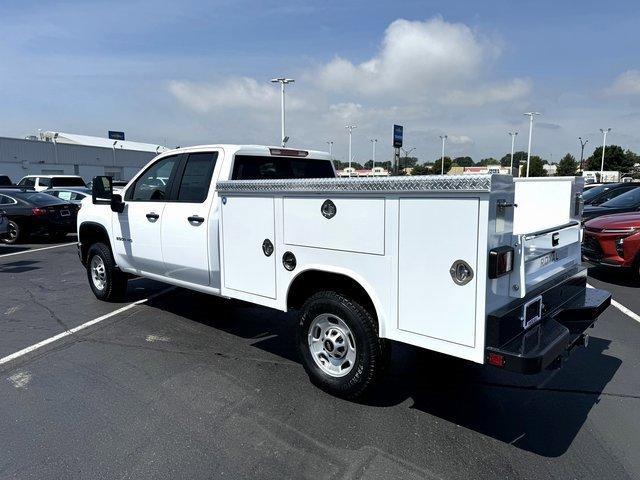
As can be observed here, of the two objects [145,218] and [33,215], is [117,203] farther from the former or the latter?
[33,215]

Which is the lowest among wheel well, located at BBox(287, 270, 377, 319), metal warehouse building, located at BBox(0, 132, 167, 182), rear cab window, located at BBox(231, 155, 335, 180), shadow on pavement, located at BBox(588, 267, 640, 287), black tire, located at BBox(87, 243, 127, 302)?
shadow on pavement, located at BBox(588, 267, 640, 287)

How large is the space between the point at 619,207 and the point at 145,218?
10352mm

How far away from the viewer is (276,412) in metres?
3.88

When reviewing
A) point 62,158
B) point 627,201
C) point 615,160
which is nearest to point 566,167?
point 615,160

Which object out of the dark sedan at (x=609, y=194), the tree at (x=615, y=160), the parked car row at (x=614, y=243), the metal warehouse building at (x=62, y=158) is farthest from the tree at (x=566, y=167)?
the parked car row at (x=614, y=243)

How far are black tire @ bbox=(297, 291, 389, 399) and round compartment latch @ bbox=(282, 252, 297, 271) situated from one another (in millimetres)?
310

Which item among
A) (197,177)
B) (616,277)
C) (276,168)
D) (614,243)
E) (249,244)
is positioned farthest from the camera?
(616,277)

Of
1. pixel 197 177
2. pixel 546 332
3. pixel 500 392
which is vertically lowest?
pixel 500 392

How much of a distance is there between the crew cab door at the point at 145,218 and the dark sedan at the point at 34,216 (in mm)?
9799

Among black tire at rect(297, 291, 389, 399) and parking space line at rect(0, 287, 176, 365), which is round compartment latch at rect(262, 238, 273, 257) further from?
parking space line at rect(0, 287, 176, 365)

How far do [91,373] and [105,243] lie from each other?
2.73 metres

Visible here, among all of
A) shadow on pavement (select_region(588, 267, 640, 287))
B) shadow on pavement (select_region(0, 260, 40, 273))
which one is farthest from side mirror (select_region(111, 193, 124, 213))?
shadow on pavement (select_region(588, 267, 640, 287))

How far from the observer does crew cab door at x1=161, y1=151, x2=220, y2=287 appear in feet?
16.3

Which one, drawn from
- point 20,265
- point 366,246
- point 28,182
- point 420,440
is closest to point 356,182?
point 366,246
